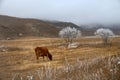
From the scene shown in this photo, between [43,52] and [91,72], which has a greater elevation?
[43,52]

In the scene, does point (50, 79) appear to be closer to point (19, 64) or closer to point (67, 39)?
point (19, 64)

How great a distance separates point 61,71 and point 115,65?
20.6ft

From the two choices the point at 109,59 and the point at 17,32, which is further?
the point at 17,32

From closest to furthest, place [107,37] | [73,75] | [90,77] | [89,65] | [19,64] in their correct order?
[90,77]
[73,75]
[89,65]
[19,64]
[107,37]

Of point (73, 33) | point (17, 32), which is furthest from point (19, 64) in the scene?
point (17, 32)

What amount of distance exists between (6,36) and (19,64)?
12750 centimetres

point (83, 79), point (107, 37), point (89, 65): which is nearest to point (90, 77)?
point (83, 79)

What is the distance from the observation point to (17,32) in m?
184

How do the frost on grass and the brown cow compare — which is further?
the brown cow

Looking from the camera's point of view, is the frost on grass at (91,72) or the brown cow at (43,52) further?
the brown cow at (43,52)

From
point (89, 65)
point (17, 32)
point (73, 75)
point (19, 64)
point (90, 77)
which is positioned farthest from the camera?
point (17, 32)

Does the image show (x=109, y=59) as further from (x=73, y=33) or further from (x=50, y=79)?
(x=73, y=33)

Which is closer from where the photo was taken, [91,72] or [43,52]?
[91,72]

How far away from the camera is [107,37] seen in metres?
86.0
